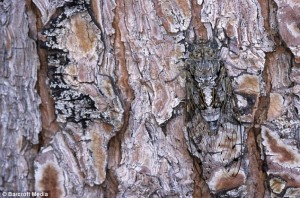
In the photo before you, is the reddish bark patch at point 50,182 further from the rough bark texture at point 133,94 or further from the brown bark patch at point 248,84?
the brown bark patch at point 248,84

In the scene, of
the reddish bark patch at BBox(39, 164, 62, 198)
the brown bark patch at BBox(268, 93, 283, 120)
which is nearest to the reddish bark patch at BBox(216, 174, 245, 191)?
the brown bark patch at BBox(268, 93, 283, 120)

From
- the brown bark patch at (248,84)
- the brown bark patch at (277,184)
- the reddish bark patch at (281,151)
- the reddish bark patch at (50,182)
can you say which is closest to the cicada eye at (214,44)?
the brown bark patch at (248,84)

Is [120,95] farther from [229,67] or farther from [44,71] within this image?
[229,67]

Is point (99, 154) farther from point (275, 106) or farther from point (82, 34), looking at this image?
point (275, 106)

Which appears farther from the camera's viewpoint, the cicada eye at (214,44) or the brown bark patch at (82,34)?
the cicada eye at (214,44)

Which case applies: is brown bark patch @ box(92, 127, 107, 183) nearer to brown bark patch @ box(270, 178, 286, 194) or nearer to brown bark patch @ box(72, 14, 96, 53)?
brown bark patch @ box(72, 14, 96, 53)

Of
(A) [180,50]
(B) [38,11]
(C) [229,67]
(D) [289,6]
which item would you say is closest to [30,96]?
(B) [38,11]

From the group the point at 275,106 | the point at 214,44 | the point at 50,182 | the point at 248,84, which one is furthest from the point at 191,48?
the point at 50,182

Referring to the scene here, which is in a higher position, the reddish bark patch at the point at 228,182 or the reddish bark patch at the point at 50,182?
the reddish bark patch at the point at 50,182
